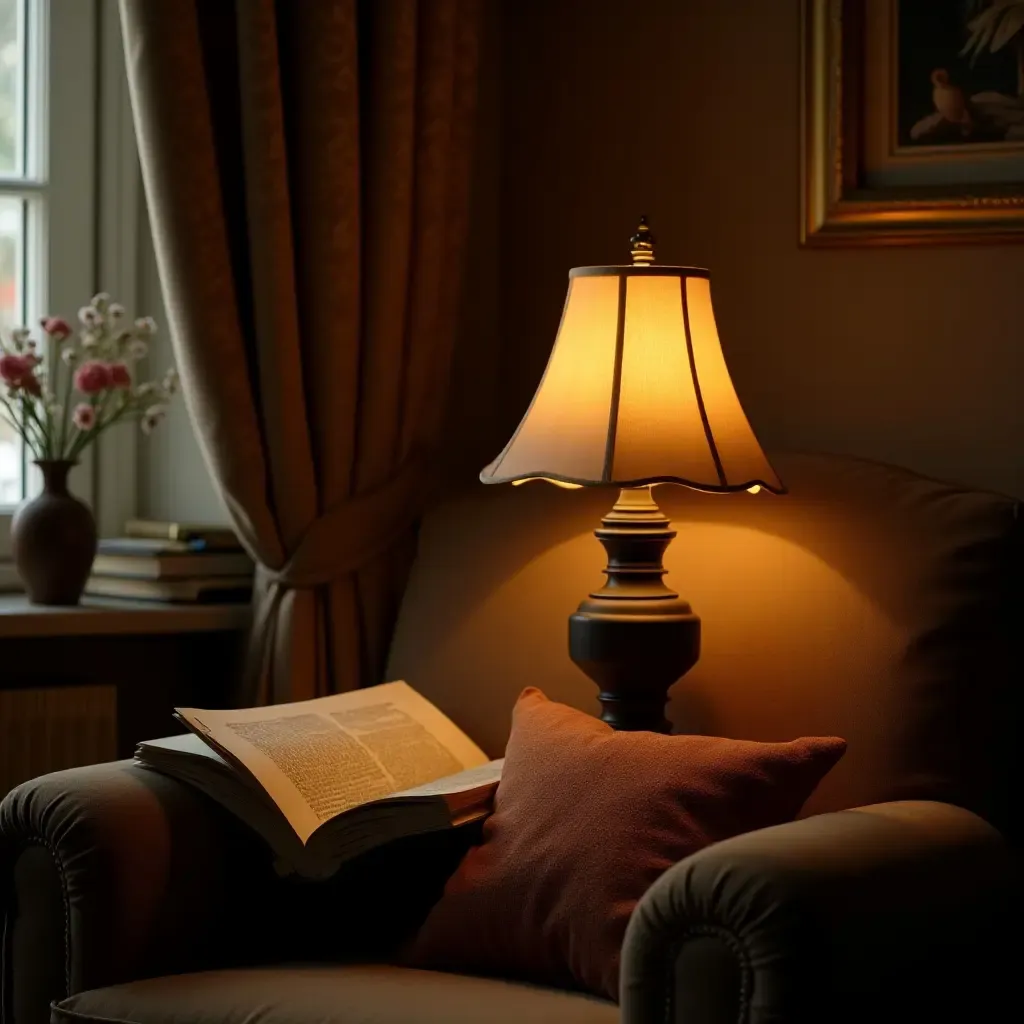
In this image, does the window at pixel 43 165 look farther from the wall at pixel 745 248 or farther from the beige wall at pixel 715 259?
the wall at pixel 745 248

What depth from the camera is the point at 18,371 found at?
229 centimetres

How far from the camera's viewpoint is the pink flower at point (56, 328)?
237cm

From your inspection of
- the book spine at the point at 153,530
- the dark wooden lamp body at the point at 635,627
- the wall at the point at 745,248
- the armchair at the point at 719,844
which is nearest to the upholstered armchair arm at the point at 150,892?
the armchair at the point at 719,844

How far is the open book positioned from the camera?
69.4 inches

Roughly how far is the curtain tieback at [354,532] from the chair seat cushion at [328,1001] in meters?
0.75

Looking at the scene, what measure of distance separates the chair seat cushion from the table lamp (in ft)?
1.47

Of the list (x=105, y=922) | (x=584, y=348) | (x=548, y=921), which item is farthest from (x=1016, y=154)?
(x=105, y=922)

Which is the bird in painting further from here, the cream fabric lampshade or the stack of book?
the stack of book

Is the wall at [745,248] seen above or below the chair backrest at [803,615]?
above

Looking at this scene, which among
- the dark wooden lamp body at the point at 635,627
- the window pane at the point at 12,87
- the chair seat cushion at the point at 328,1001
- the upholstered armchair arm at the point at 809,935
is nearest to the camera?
the upholstered armchair arm at the point at 809,935

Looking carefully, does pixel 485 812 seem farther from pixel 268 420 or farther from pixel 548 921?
pixel 268 420

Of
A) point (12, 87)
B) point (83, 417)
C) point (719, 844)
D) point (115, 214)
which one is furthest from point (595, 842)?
point (12, 87)

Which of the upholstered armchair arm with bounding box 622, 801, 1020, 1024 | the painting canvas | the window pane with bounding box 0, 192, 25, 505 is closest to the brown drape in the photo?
the window pane with bounding box 0, 192, 25, 505

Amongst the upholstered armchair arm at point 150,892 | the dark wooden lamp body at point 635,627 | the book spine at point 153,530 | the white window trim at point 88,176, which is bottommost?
the upholstered armchair arm at point 150,892
